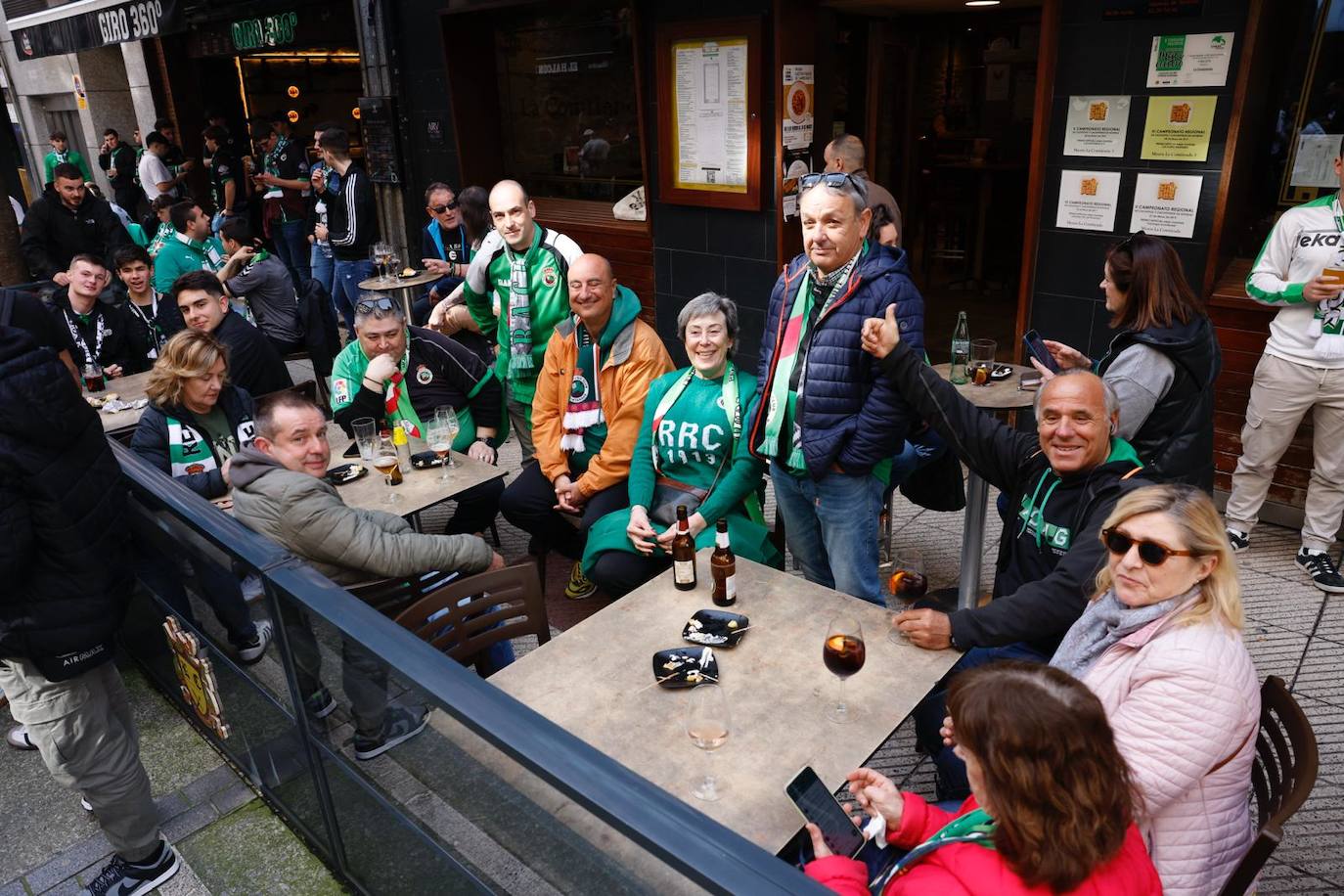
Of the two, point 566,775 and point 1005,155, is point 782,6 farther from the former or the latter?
point 566,775

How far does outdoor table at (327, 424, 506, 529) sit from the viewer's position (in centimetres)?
379

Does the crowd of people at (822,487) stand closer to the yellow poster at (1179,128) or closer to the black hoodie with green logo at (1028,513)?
the black hoodie with green logo at (1028,513)

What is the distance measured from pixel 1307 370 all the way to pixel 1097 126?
5.60 feet

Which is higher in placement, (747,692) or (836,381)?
(836,381)

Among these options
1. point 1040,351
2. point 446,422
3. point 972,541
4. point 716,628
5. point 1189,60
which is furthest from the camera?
point 1189,60

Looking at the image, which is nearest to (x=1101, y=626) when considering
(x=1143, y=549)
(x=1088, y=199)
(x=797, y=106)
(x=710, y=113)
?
(x=1143, y=549)

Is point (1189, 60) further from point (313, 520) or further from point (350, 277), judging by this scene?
point (350, 277)

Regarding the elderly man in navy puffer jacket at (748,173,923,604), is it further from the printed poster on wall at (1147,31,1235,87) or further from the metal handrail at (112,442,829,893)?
the printed poster on wall at (1147,31,1235,87)

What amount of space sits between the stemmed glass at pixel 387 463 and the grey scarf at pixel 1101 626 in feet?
8.85

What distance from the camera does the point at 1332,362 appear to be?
13.5ft

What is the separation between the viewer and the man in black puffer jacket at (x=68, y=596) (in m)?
2.45

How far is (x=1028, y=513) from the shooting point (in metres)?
2.90

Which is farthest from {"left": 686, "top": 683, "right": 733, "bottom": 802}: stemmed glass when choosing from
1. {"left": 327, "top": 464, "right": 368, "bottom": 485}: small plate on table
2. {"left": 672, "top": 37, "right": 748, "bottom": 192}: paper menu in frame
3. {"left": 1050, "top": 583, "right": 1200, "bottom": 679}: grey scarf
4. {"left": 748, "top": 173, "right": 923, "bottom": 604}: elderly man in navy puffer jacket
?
{"left": 672, "top": 37, "right": 748, "bottom": 192}: paper menu in frame

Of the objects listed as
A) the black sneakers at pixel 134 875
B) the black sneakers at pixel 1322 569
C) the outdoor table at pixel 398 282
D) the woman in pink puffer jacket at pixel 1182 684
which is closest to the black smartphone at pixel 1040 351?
the black sneakers at pixel 1322 569
